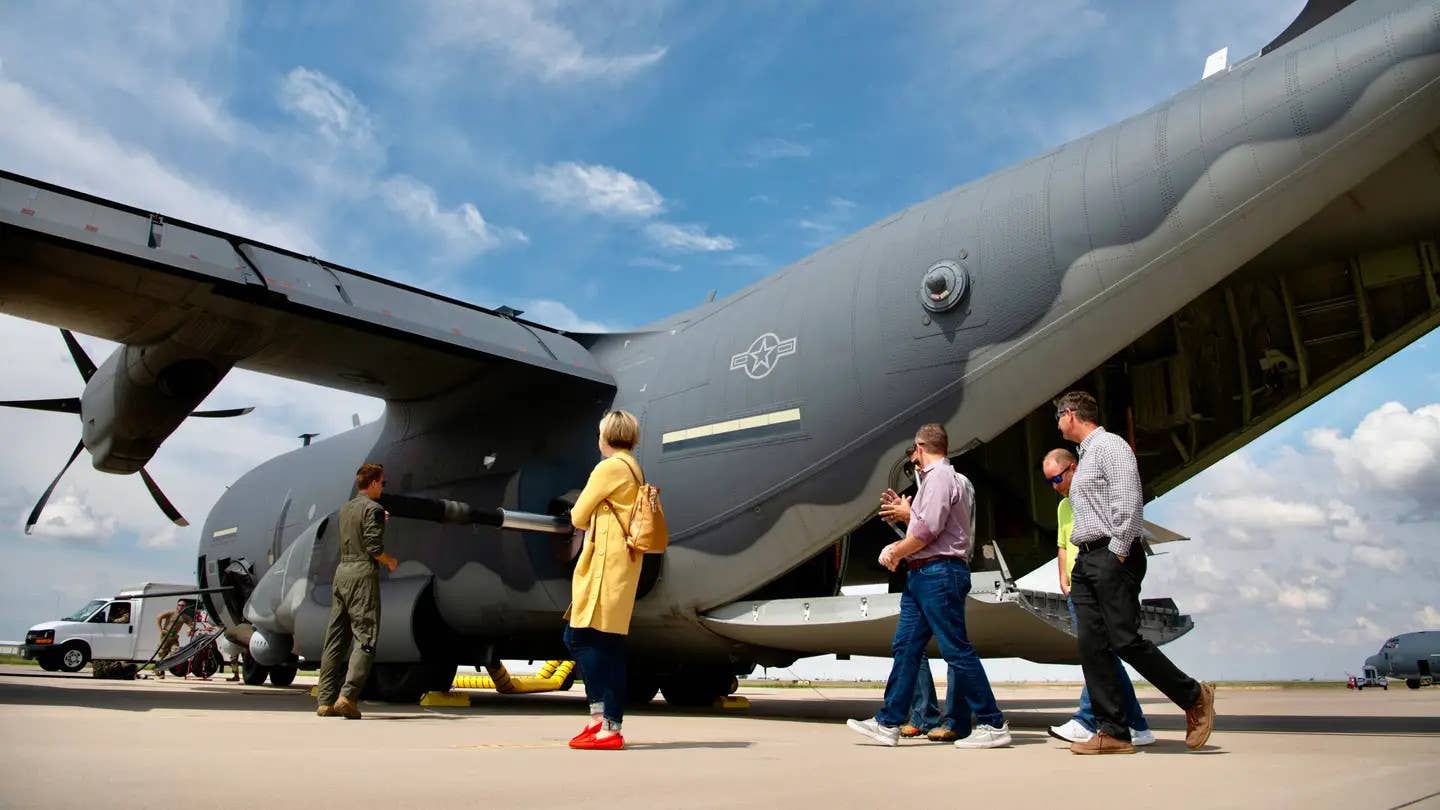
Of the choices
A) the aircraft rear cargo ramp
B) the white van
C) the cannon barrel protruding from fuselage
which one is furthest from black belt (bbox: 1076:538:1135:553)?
the white van

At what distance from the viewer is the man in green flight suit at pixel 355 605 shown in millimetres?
7031

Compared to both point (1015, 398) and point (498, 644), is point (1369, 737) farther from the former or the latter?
point (498, 644)

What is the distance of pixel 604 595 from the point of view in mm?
4641

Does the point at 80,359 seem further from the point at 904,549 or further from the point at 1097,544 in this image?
the point at 1097,544

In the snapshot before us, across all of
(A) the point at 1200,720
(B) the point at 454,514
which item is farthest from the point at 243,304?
(A) the point at 1200,720

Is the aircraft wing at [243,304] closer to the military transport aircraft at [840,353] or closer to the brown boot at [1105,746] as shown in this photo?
the military transport aircraft at [840,353]

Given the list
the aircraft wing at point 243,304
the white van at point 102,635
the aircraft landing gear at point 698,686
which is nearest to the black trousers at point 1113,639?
the aircraft wing at point 243,304

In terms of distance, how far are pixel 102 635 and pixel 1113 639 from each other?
27187mm

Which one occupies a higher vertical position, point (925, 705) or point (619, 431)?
point (619, 431)

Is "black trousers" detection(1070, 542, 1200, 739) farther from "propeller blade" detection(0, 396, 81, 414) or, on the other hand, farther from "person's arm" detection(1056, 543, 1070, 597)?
"propeller blade" detection(0, 396, 81, 414)

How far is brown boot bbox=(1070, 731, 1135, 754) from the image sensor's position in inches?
180

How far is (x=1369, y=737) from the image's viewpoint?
5703 millimetres

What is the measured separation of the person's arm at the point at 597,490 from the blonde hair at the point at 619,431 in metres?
0.17

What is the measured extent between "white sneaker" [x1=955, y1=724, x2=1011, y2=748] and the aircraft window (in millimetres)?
3067
